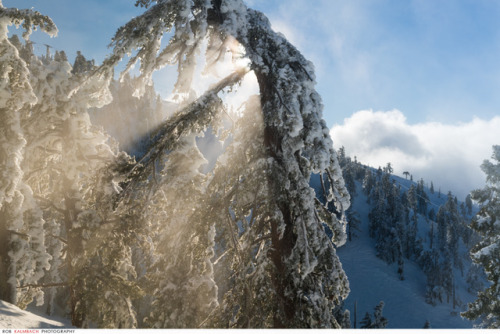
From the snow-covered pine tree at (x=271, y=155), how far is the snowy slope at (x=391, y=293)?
2749 inches

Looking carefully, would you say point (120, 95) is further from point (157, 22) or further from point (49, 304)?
point (157, 22)

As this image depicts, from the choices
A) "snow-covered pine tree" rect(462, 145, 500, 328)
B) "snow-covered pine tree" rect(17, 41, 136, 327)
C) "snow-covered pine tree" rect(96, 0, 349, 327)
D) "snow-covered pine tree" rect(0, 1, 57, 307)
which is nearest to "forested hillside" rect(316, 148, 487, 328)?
"snow-covered pine tree" rect(462, 145, 500, 328)

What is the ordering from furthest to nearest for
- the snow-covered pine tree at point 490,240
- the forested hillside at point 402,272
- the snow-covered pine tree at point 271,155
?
the forested hillside at point 402,272, the snow-covered pine tree at point 490,240, the snow-covered pine tree at point 271,155

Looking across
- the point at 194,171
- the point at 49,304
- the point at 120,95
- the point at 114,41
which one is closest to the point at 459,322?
the point at 49,304

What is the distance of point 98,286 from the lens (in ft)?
26.1

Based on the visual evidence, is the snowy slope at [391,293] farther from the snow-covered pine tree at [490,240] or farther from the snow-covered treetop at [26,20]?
the snow-covered treetop at [26,20]

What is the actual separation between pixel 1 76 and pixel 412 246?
10245 centimetres

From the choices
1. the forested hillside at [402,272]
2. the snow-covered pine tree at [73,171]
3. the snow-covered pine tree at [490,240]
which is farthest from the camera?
the forested hillside at [402,272]

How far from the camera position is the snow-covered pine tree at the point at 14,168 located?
25.7 ft

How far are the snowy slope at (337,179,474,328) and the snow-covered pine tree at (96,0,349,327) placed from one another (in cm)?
6982

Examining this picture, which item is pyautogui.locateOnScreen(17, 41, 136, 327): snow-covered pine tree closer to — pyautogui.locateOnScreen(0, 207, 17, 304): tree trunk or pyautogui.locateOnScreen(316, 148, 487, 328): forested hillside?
pyautogui.locateOnScreen(0, 207, 17, 304): tree trunk

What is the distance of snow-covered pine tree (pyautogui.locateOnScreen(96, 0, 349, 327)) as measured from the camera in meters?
4.54

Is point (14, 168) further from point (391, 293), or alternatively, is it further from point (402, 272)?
point (402, 272)

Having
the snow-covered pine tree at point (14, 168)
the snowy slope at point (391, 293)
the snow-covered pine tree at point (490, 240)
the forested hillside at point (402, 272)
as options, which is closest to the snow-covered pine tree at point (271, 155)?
the snow-covered pine tree at point (14, 168)
